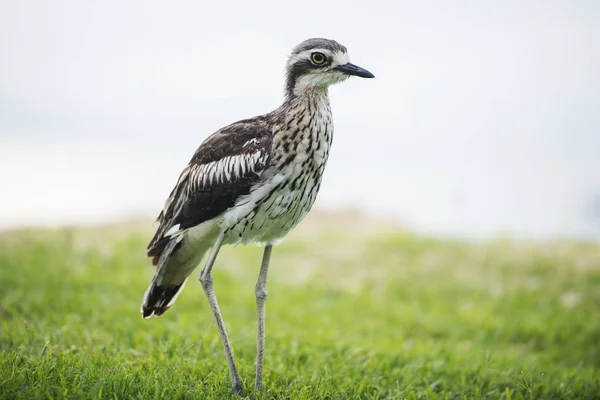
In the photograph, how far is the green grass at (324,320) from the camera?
5000mm

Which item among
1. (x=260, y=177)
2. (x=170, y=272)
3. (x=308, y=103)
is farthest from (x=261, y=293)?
(x=308, y=103)

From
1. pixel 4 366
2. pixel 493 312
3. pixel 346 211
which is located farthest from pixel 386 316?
pixel 346 211

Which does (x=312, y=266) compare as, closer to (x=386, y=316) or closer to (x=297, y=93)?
(x=386, y=316)

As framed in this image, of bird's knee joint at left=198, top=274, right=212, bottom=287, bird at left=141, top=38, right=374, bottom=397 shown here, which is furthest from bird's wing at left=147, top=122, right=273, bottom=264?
bird's knee joint at left=198, top=274, right=212, bottom=287

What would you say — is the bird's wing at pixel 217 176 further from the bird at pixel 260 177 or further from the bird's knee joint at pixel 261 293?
the bird's knee joint at pixel 261 293

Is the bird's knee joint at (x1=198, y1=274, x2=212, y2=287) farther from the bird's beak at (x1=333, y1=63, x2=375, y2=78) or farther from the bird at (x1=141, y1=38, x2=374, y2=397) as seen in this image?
the bird's beak at (x1=333, y1=63, x2=375, y2=78)

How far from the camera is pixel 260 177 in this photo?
183 inches

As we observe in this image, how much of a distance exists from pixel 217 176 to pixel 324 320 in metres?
4.09

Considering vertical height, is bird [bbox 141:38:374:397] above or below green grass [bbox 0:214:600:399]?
above

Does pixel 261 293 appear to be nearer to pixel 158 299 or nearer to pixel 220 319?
pixel 220 319

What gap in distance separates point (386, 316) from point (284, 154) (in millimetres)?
4966

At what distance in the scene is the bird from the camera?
4660 mm

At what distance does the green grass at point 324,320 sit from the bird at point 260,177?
0.82 meters

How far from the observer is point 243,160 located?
4.71m
